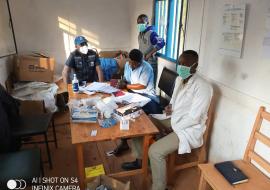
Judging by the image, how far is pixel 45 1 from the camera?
403cm

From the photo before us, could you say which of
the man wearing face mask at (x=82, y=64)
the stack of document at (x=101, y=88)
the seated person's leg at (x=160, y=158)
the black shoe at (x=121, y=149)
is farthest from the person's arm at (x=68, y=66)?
the seated person's leg at (x=160, y=158)

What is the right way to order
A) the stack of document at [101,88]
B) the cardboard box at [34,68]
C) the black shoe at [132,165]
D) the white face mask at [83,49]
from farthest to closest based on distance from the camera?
1. the cardboard box at [34,68]
2. the white face mask at [83,49]
3. the stack of document at [101,88]
4. the black shoe at [132,165]

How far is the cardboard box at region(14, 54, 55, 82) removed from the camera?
3.53 meters

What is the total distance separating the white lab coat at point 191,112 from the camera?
69.1 inches

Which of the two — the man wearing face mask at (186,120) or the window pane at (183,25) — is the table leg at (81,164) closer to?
the man wearing face mask at (186,120)

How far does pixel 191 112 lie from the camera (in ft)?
5.85

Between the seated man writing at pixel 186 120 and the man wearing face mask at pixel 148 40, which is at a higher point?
the man wearing face mask at pixel 148 40

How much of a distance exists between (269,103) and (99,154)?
1822 mm

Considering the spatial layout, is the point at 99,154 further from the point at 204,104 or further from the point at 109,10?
the point at 109,10

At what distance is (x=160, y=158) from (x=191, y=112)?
18.1 inches

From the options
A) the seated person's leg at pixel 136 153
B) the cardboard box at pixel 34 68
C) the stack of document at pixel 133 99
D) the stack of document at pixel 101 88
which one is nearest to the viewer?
the seated person's leg at pixel 136 153

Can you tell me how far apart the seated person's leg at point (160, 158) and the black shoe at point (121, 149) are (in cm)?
78

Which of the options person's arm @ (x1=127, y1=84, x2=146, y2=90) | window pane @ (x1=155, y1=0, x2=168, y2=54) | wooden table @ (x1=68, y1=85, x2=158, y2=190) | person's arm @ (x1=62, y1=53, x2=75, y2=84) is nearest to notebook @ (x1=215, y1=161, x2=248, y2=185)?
wooden table @ (x1=68, y1=85, x2=158, y2=190)

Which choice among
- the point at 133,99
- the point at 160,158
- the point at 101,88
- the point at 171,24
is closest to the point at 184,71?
the point at 133,99
